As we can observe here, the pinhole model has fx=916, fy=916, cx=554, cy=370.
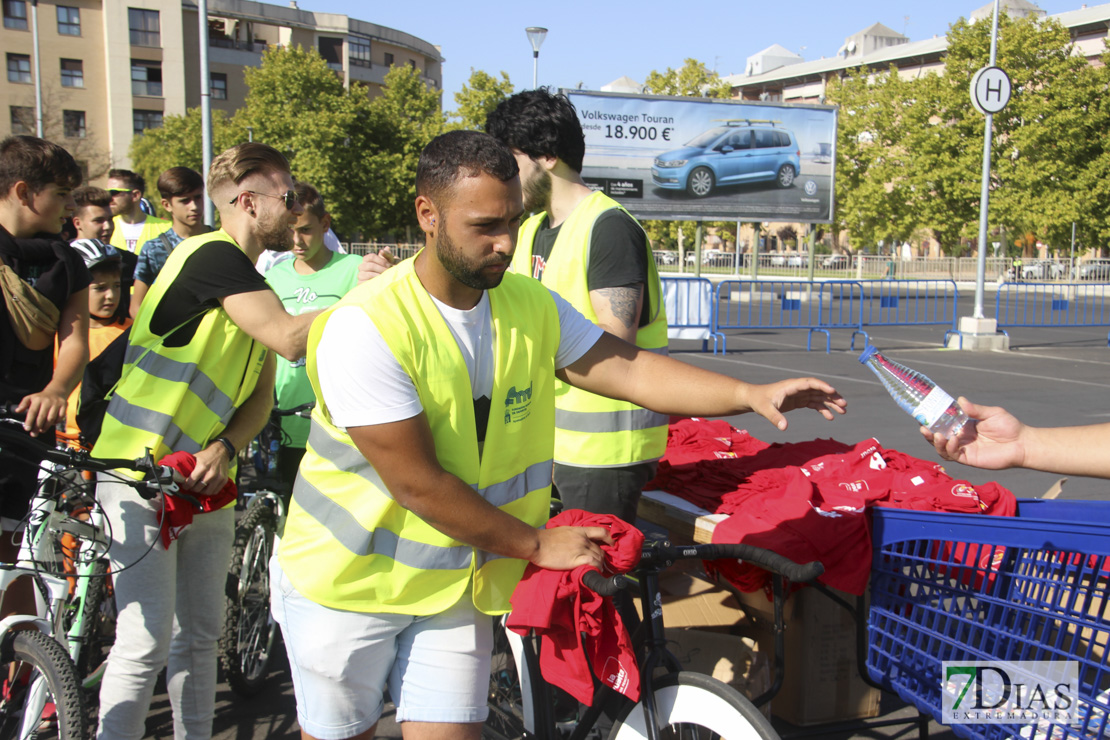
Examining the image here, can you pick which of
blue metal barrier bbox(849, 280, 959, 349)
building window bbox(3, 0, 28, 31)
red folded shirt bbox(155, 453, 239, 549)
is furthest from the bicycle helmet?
building window bbox(3, 0, 28, 31)

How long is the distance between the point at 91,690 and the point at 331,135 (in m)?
43.9

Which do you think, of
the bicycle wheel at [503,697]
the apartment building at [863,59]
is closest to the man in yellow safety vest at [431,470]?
the bicycle wheel at [503,697]

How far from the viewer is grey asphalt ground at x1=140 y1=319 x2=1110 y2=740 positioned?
12.9 feet

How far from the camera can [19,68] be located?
57.1 meters

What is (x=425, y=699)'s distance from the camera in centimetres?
216

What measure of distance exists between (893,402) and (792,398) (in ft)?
29.7

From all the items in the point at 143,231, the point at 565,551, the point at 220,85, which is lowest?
the point at 565,551

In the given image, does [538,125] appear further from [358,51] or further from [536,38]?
[358,51]

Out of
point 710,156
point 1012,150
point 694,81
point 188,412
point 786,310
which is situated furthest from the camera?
point 694,81

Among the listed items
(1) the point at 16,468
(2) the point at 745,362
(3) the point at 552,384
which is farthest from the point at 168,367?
(2) the point at 745,362

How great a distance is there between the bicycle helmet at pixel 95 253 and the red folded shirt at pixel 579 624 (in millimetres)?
3510

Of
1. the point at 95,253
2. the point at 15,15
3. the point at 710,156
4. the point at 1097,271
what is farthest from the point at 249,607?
the point at 15,15

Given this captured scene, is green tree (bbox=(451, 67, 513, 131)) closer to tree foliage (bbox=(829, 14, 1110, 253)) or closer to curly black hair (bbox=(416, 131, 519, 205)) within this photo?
tree foliage (bbox=(829, 14, 1110, 253))

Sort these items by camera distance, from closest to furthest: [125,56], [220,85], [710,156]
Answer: [710,156] → [125,56] → [220,85]
